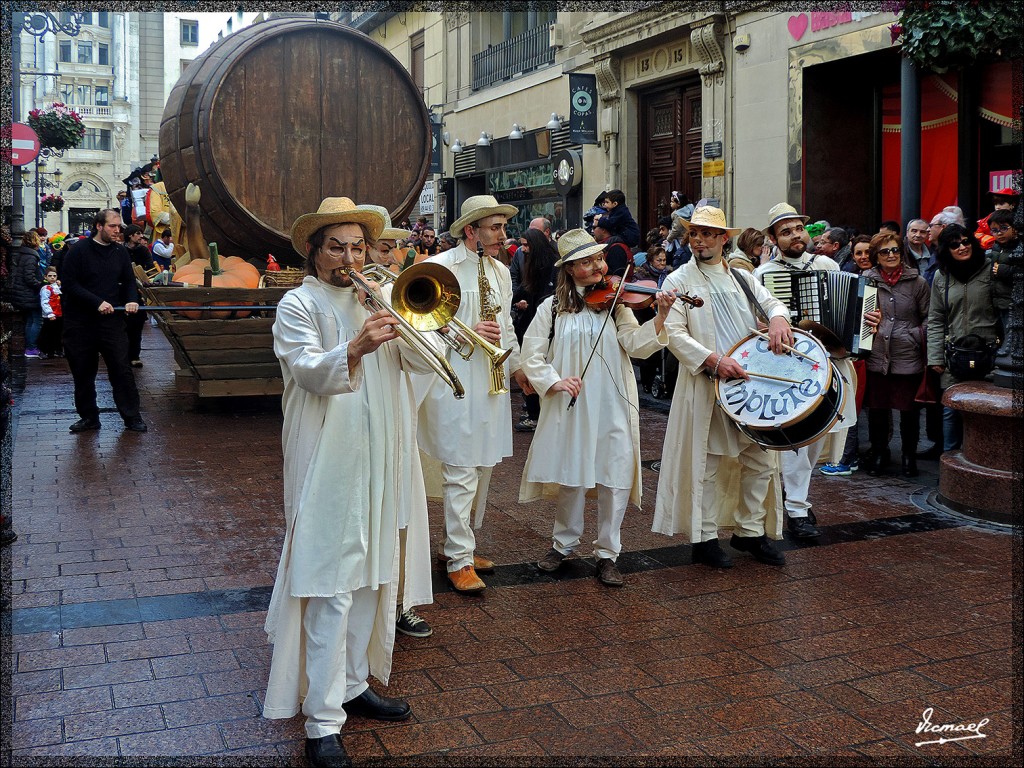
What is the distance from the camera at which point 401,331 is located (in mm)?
3506

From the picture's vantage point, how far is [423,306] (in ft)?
12.5

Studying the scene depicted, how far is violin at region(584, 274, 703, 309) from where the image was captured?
5469 mm

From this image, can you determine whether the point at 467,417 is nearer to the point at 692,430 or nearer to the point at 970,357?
the point at 692,430

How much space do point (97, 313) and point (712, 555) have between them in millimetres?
6069

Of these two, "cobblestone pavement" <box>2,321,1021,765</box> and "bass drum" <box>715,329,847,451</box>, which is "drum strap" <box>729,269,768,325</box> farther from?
"cobblestone pavement" <box>2,321,1021,765</box>

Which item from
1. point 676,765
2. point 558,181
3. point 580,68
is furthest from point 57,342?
point 676,765

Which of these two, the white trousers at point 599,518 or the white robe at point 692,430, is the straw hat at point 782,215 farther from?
the white trousers at point 599,518

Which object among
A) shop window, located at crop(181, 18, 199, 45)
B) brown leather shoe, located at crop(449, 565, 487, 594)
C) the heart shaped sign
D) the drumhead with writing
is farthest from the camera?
shop window, located at crop(181, 18, 199, 45)

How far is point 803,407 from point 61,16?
46.2ft

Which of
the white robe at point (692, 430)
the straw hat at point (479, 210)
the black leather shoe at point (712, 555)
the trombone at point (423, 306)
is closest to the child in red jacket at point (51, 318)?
the straw hat at point (479, 210)

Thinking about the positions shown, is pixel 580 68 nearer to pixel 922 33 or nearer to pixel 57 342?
pixel 57 342

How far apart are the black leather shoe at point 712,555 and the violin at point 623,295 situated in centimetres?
125

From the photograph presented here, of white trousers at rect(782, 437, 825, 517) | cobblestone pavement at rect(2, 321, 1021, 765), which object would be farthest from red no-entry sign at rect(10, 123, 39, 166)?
white trousers at rect(782, 437, 825, 517)

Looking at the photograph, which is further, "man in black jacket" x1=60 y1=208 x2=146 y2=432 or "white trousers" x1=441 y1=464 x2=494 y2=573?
"man in black jacket" x1=60 y1=208 x2=146 y2=432
